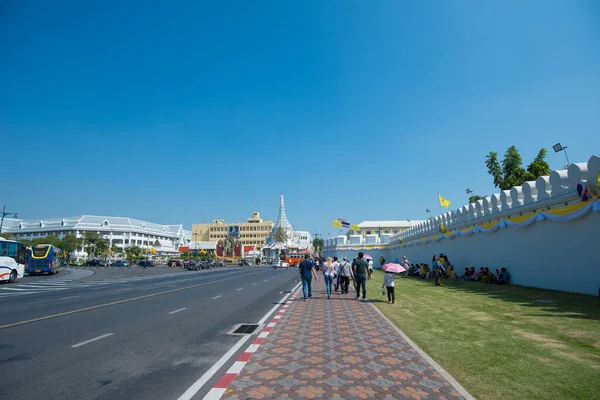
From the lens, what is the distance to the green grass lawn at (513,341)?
16.4ft

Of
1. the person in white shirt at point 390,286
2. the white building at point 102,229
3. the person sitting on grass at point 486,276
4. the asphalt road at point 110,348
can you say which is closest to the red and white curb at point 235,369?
the asphalt road at point 110,348

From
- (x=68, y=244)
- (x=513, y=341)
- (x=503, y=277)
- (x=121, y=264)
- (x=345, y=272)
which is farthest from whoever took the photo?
(x=68, y=244)

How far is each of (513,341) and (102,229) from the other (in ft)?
443

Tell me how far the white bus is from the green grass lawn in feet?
86.1

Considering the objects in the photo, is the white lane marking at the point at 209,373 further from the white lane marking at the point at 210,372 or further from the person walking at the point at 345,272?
the person walking at the point at 345,272

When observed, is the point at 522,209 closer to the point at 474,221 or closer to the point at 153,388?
the point at 474,221

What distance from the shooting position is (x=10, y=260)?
89.3 ft

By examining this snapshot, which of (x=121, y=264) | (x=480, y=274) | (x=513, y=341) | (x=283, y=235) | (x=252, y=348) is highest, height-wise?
(x=283, y=235)

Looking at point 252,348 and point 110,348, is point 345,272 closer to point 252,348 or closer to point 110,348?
point 252,348

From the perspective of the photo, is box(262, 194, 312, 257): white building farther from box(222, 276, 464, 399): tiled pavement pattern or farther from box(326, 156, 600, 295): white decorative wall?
box(222, 276, 464, 399): tiled pavement pattern

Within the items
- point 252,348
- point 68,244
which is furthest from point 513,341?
point 68,244

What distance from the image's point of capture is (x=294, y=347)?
7020 mm

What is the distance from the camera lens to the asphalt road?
194 inches

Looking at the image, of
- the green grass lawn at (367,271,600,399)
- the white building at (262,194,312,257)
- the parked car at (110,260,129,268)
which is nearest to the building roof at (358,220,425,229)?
the white building at (262,194,312,257)
